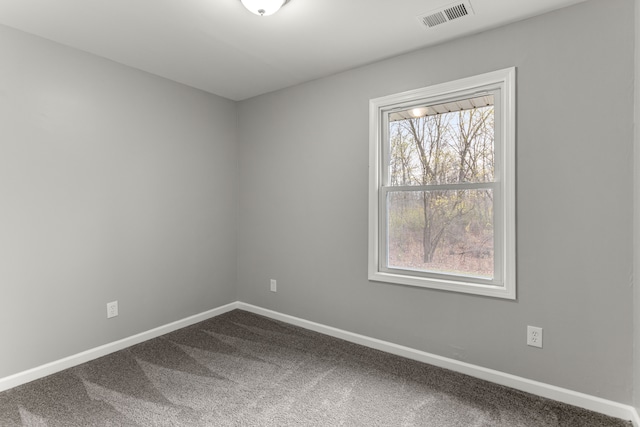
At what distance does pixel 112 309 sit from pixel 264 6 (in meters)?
2.59

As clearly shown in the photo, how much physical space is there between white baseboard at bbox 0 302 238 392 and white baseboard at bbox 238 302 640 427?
114 centimetres

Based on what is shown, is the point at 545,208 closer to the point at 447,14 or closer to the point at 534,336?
the point at 534,336

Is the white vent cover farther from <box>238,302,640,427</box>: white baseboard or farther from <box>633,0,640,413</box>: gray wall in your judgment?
<box>238,302,640,427</box>: white baseboard

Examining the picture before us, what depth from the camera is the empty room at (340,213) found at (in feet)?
6.51

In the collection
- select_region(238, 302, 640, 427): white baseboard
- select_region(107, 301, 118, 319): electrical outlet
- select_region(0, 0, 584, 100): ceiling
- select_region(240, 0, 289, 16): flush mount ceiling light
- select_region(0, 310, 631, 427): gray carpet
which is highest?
select_region(0, 0, 584, 100): ceiling

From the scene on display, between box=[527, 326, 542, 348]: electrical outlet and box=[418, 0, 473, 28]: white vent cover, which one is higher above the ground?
box=[418, 0, 473, 28]: white vent cover

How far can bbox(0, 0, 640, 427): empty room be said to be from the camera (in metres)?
1.98

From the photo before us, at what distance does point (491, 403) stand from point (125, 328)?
9.38 feet

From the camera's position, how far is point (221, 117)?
12.2ft

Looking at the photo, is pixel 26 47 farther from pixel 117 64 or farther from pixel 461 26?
pixel 461 26

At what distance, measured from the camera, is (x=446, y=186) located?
2.56 m

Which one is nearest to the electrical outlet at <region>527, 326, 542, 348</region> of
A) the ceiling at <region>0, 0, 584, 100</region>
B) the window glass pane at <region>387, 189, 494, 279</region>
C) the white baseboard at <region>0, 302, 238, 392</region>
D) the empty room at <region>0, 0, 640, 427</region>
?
the empty room at <region>0, 0, 640, 427</region>

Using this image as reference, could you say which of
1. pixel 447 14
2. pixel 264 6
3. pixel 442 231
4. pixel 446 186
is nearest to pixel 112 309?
pixel 264 6

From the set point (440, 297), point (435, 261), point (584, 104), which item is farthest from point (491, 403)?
point (584, 104)
